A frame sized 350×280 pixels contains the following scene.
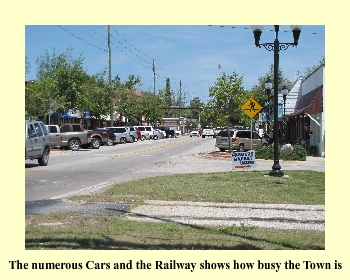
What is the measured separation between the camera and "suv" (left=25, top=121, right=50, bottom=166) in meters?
20.8

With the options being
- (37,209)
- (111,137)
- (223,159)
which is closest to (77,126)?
(111,137)

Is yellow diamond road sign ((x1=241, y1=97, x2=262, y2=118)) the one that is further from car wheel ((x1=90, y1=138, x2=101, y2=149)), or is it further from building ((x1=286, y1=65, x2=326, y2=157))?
car wheel ((x1=90, y1=138, x2=101, y2=149))

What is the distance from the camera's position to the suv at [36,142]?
68.3 ft

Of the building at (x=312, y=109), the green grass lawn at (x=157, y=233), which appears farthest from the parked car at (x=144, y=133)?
the green grass lawn at (x=157, y=233)

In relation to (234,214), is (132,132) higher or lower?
higher

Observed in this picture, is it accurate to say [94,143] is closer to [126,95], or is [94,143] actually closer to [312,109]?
[312,109]

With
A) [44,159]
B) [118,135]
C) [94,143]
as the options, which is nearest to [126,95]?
[118,135]

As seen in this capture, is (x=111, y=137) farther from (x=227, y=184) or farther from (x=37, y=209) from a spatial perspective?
(x=37, y=209)

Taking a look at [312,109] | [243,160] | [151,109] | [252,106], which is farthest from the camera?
[151,109]

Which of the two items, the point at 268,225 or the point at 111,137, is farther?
the point at 111,137

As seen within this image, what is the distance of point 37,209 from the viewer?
1054cm

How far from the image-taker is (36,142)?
21.5m
